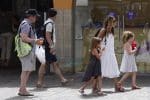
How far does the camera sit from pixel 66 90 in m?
13.0

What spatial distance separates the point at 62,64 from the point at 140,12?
2.66m

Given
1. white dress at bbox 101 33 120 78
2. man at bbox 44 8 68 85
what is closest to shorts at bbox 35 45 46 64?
man at bbox 44 8 68 85

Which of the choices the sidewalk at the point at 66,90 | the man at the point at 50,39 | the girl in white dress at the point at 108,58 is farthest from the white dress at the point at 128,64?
the man at the point at 50,39

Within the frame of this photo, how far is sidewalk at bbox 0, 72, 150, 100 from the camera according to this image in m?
12.0

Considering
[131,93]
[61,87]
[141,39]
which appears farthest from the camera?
[141,39]

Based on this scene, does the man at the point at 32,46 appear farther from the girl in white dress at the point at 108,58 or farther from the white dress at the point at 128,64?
the white dress at the point at 128,64

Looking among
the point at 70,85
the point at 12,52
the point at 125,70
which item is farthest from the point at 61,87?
the point at 12,52

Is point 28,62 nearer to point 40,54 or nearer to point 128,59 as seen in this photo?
point 40,54

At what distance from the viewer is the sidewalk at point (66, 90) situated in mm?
12047

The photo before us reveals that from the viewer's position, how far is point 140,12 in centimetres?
1548

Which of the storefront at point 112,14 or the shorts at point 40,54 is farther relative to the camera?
the storefront at point 112,14

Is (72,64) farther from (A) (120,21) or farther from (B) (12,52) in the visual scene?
(B) (12,52)

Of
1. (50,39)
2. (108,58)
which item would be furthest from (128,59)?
(50,39)

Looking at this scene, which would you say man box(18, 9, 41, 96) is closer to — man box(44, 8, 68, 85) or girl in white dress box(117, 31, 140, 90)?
man box(44, 8, 68, 85)
